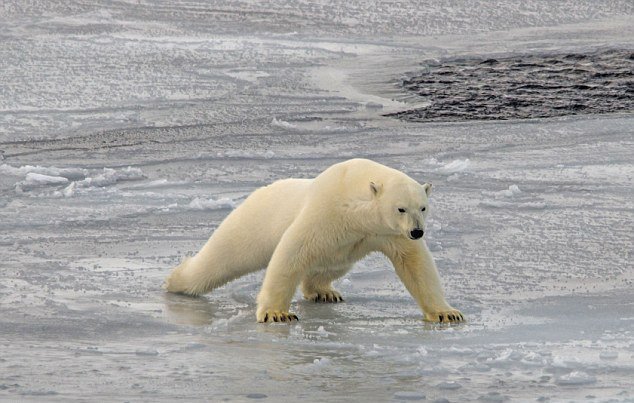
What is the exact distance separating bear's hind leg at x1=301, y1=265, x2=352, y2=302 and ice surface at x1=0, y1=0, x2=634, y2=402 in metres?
0.07

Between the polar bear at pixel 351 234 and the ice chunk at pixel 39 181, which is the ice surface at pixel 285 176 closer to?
the ice chunk at pixel 39 181

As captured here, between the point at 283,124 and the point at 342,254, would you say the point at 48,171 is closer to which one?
the point at 283,124

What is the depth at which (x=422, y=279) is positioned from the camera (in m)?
5.31

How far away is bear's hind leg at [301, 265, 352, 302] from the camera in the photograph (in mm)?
5586

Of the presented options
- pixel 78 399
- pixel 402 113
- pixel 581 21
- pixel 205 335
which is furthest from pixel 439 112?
pixel 78 399

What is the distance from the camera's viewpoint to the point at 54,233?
674 cm

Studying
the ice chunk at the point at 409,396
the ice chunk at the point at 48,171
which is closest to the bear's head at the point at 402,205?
the ice chunk at the point at 409,396

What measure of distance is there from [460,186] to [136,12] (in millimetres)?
7490

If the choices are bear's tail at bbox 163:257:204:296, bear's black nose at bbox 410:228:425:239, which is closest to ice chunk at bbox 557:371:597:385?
bear's black nose at bbox 410:228:425:239

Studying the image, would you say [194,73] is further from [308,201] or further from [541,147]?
[308,201]

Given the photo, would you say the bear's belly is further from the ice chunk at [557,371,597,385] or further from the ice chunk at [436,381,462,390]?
the ice chunk at [557,371,597,385]

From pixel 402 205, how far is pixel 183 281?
1270mm

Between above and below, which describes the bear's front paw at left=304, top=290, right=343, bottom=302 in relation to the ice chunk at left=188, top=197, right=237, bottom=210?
below

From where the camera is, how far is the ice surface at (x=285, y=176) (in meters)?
4.42
